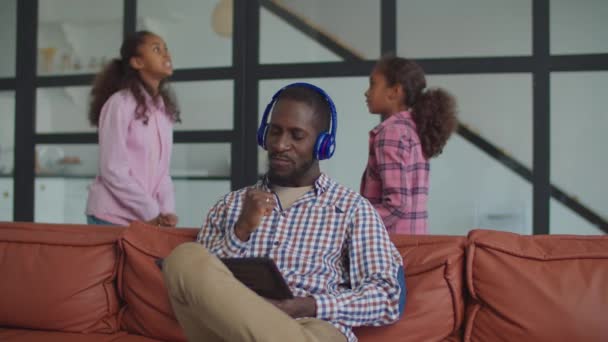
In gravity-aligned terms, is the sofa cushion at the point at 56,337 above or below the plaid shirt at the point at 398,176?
below

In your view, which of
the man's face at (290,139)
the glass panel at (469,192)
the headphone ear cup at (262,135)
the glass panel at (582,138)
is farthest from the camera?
the glass panel at (469,192)

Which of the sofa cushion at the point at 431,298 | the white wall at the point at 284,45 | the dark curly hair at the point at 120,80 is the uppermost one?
the white wall at the point at 284,45

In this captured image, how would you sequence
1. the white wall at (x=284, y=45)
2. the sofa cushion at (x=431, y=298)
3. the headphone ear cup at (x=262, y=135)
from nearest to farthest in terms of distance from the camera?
the sofa cushion at (x=431, y=298) → the headphone ear cup at (x=262, y=135) → the white wall at (x=284, y=45)

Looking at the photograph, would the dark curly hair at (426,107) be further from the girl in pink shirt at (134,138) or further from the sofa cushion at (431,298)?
the girl in pink shirt at (134,138)

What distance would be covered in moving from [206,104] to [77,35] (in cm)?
137

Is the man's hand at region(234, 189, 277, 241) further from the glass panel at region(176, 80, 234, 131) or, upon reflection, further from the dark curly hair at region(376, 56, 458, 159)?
the glass panel at region(176, 80, 234, 131)

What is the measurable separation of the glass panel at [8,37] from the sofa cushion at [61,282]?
132 inches

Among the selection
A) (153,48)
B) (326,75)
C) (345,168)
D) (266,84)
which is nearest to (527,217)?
(345,168)

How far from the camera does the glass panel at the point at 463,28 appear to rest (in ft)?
13.2

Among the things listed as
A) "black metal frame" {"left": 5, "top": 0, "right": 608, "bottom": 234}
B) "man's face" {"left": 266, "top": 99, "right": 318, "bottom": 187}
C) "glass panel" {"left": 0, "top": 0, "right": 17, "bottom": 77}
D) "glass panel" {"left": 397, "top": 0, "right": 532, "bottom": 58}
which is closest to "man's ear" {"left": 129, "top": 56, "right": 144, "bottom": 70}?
"man's face" {"left": 266, "top": 99, "right": 318, "bottom": 187}

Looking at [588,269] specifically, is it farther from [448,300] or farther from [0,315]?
[0,315]

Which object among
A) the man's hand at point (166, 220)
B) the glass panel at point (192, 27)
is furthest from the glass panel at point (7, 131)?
the man's hand at point (166, 220)

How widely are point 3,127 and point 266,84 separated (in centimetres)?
236

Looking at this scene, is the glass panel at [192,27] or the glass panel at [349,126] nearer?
the glass panel at [349,126]
